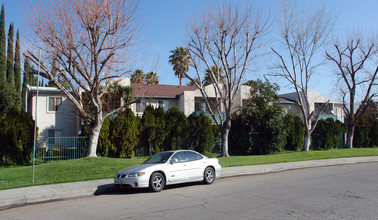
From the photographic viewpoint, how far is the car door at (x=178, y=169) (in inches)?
430

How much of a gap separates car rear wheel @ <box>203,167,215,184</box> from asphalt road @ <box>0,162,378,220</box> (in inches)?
19.7

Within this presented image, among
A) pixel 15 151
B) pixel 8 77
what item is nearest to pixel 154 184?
pixel 15 151

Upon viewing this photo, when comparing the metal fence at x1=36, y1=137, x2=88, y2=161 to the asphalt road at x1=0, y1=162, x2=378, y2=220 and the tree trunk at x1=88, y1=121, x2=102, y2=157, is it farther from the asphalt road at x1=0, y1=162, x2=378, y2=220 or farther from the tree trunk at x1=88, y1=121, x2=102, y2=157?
the asphalt road at x1=0, y1=162, x2=378, y2=220

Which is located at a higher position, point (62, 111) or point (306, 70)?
point (306, 70)

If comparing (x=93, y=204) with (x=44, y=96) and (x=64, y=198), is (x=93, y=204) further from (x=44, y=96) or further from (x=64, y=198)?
(x=44, y=96)

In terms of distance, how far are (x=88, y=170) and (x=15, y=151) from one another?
7546 mm

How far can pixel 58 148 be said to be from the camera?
74.4 feet

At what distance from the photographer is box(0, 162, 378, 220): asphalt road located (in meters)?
7.18

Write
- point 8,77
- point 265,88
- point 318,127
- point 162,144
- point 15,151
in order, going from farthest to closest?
point 8,77 < point 318,127 < point 265,88 < point 162,144 < point 15,151

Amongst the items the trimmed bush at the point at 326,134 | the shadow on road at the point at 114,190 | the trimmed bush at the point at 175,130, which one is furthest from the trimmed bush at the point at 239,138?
the shadow on road at the point at 114,190

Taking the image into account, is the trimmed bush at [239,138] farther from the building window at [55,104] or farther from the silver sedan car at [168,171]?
the building window at [55,104]

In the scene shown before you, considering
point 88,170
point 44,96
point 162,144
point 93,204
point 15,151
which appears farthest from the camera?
A: point 44,96

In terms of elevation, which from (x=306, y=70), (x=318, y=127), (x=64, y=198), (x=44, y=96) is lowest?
(x=64, y=198)

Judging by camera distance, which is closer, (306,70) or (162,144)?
(162,144)
